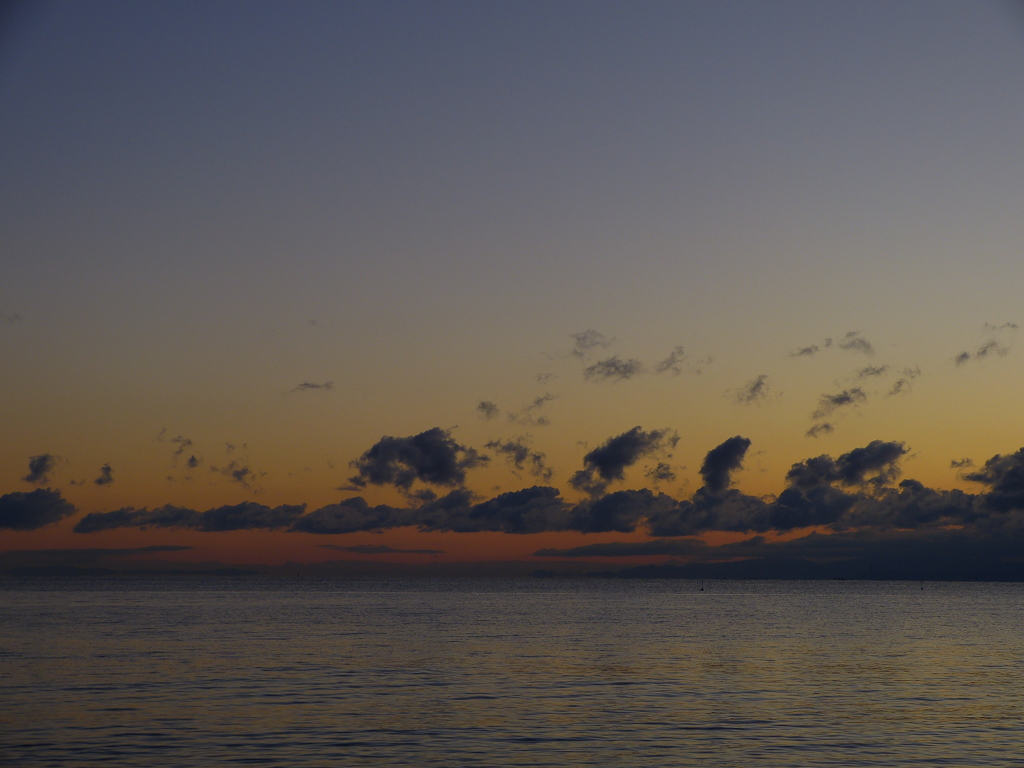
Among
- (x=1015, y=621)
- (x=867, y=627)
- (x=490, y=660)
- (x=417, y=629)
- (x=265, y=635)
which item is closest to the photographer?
(x=490, y=660)

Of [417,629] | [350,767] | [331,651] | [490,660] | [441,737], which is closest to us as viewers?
[350,767]

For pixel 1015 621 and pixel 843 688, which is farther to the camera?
pixel 1015 621

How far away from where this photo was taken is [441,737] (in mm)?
44062

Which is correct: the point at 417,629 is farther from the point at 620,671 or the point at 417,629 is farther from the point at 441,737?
the point at 441,737

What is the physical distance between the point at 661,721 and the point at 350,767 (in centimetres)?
1731

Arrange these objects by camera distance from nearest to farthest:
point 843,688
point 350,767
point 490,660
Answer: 1. point 350,767
2. point 843,688
3. point 490,660

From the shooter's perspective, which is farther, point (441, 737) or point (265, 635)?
point (265, 635)

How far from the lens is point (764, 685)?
205ft

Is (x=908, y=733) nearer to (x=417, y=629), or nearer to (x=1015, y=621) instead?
(x=417, y=629)

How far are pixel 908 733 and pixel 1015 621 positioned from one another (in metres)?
129

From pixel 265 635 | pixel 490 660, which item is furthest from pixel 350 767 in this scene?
pixel 265 635

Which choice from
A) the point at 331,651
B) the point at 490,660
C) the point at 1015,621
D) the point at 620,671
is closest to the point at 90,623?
the point at 331,651

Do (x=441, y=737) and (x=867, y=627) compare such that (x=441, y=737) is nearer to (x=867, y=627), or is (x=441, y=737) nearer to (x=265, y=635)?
(x=265, y=635)

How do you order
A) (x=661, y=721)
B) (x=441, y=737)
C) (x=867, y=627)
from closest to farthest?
(x=441, y=737)
(x=661, y=721)
(x=867, y=627)
